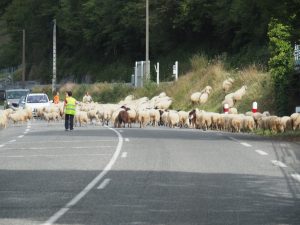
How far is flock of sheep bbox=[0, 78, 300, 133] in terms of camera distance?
110ft

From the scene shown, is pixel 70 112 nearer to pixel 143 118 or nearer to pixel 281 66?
pixel 143 118

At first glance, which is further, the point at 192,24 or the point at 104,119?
the point at 192,24

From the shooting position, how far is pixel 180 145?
2634 centimetres

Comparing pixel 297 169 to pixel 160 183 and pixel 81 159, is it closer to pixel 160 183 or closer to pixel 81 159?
pixel 160 183

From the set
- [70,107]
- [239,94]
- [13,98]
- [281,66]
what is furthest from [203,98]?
[13,98]

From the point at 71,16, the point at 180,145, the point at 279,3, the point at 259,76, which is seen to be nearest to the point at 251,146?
the point at 180,145

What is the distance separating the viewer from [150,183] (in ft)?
51.9

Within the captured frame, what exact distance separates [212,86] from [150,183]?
37.9 meters

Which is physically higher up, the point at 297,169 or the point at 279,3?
the point at 279,3

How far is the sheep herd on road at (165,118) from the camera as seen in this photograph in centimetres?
3331

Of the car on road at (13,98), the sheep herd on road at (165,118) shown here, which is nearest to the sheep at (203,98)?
the sheep herd on road at (165,118)

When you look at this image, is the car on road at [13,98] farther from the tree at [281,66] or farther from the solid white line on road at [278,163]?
the solid white line on road at [278,163]

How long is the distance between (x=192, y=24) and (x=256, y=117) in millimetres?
44080

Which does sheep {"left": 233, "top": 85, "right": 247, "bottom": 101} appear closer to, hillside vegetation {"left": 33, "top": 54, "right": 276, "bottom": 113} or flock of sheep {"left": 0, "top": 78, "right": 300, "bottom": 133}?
flock of sheep {"left": 0, "top": 78, "right": 300, "bottom": 133}
